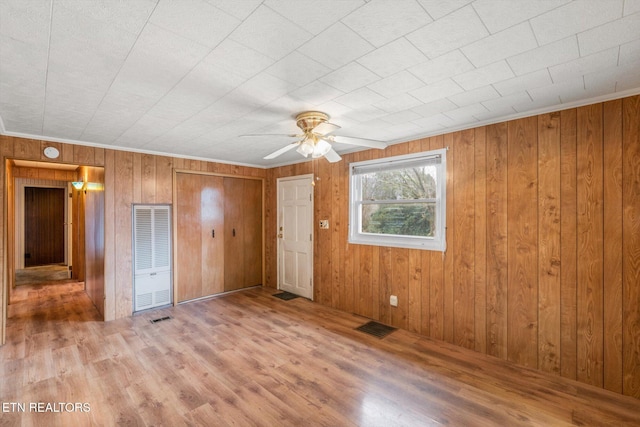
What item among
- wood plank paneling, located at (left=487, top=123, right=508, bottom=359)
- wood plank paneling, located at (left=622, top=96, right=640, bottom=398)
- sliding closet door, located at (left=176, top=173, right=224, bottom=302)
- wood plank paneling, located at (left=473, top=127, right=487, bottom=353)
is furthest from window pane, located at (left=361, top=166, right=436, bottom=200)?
sliding closet door, located at (left=176, top=173, right=224, bottom=302)

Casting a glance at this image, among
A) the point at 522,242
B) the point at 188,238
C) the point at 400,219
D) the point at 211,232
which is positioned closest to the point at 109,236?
the point at 188,238

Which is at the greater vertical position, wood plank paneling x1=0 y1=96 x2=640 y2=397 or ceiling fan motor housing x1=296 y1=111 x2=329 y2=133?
ceiling fan motor housing x1=296 y1=111 x2=329 y2=133

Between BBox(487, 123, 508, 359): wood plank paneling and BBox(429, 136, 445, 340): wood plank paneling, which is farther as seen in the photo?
BBox(429, 136, 445, 340): wood plank paneling

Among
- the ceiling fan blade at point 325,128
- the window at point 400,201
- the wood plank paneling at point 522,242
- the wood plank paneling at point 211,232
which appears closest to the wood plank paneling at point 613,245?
the wood plank paneling at point 522,242

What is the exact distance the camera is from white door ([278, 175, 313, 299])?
4.75 m

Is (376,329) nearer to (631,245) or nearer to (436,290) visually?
(436,290)

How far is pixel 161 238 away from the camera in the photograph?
14.3 feet

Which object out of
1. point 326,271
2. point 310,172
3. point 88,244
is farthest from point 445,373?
point 88,244

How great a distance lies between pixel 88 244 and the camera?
502cm

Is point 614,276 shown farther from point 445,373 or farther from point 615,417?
point 445,373

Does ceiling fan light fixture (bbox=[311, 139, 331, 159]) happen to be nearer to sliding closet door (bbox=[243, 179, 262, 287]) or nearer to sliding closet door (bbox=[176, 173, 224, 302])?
sliding closet door (bbox=[176, 173, 224, 302])

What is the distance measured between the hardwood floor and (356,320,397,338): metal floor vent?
12 cm

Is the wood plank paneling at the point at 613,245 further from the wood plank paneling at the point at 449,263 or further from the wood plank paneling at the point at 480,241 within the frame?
the wood plank paneling at the point at 449,263

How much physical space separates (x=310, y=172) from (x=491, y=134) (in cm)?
261
